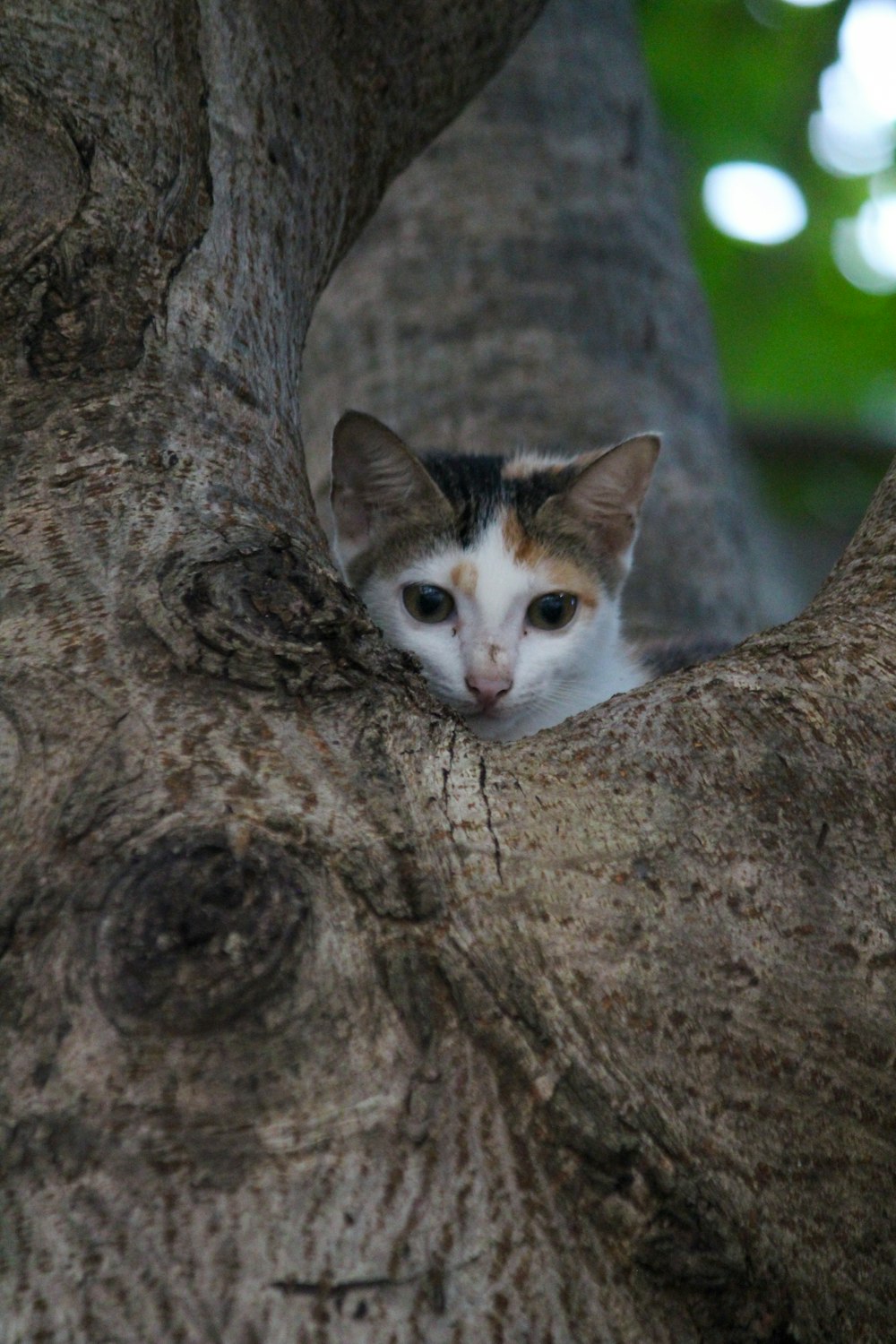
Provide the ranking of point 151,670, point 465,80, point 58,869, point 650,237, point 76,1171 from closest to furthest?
1. point 76,1171
2. point 58,869
3. point 151,670
4. point 465,80
5. point 650,237

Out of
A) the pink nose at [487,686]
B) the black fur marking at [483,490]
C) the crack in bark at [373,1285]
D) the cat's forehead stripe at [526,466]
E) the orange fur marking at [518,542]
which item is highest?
the cat's forehead stripe at [526,466]

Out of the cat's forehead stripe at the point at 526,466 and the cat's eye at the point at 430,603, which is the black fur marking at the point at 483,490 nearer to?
the cat's forehead stripe at the point at 526,466

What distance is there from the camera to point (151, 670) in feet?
3.95

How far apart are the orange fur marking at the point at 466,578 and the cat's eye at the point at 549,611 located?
0.45ft

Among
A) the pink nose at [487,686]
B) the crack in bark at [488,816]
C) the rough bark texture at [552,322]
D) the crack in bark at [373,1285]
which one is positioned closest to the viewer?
the crack in bark at [373,1285]

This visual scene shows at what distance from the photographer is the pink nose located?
2.30 m

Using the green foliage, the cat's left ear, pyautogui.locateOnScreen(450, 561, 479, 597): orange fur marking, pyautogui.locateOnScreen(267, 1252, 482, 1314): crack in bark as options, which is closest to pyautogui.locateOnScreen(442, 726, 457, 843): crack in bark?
pyautogui.locateOnScreen(267, 1252, 482, 1314): crack in bark

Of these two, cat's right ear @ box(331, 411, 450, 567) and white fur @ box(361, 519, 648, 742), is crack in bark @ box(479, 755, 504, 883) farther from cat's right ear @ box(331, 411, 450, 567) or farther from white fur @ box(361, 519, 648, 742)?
cat's right ear @ box(331, 411, 450, 567)

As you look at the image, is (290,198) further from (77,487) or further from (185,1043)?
(185,1043)

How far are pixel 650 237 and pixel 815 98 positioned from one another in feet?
5.10

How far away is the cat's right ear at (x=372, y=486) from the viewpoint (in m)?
2.41

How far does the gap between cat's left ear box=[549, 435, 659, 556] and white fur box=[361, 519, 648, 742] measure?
7.0 inches

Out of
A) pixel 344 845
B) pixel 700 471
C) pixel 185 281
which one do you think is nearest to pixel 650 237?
pixel 700 471

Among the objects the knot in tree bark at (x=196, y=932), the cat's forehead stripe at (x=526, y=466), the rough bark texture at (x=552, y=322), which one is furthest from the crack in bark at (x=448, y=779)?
the rough bark texture at (x=552, y=322)
